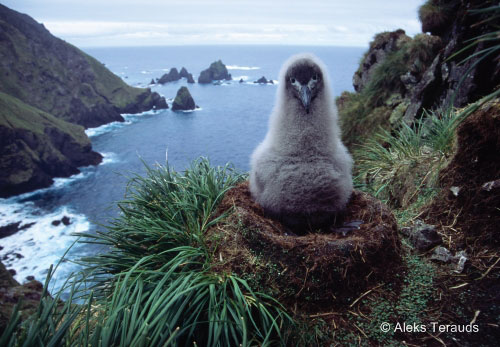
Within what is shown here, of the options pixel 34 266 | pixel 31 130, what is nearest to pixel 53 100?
pixel 31 130

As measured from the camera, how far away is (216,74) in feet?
140

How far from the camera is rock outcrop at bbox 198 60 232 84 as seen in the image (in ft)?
138

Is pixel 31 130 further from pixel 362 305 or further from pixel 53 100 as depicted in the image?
pixel 362 305

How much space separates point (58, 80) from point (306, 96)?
33781mm

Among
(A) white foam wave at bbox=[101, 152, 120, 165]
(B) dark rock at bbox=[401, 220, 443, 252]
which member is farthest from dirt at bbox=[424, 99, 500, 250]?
(A) white foam wave at bbox=[101, 152, 120, 165]

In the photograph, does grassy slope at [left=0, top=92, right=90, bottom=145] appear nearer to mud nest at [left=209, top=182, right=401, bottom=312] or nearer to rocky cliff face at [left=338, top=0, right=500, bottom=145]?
rocky cliff face at [left=338, top=0, right=500, bottom=145]

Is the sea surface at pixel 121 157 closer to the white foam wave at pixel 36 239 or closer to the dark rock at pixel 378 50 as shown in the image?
the white foam wave at pixel 36 239

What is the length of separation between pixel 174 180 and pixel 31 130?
20.6m

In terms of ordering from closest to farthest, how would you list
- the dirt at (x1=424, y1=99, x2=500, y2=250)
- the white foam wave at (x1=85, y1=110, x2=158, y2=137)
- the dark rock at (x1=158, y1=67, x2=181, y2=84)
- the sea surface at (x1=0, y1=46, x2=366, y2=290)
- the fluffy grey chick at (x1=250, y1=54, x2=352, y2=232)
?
the fluffy grey chick at (x1=250, y1=54, x2=352, y2=232) < the dirt at (x1=424, y1=99, x2=500, y2=250) < the sea surface at (x1=0, y1=46, x2=366, y2=290) < the white foam wave at (x1=85, y1=110, x2=158, y2=137) < the dark rock at (x1=158, y1=67, x2=181, y2=84)

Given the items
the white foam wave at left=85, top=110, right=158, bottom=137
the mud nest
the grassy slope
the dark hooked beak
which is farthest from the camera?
the white foam wave at left=85, top=110, right=158, bottom=137

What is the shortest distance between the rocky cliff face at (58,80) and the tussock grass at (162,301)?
2592 centimetres

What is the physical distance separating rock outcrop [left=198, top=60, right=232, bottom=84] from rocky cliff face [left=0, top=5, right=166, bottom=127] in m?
11.0

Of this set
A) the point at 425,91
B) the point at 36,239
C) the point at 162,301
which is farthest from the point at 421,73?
the point at 36,239

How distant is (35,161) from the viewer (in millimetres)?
20344
